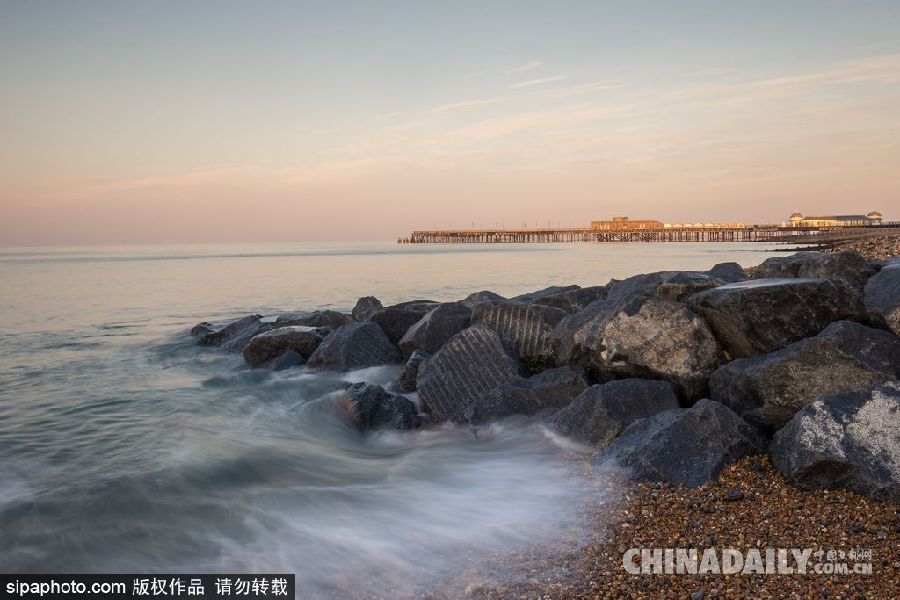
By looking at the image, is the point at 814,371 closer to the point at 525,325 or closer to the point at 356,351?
the point at 525,325

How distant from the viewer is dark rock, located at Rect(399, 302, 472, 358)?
9.48 m

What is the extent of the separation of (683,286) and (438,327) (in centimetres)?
360

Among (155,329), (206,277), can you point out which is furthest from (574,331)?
(206,277)

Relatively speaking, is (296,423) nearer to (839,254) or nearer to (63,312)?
(839,254)

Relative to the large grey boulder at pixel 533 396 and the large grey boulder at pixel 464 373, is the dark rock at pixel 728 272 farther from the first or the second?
the large grey boulder at pixel 464 373

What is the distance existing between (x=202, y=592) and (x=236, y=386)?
6564 millimetres

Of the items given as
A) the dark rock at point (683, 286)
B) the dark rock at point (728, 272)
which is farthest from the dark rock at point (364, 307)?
the dark rock at point (683, 286)

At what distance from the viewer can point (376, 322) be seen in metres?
11.1

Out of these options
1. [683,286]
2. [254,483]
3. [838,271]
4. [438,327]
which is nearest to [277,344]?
[438,327]

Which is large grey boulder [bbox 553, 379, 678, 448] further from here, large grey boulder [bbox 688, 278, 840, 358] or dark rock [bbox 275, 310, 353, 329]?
dark rock [bbox 275, 310, 353, 329]

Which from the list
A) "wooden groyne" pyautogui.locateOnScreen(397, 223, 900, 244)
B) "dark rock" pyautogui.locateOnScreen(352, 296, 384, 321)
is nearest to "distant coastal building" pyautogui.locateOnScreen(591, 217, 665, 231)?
"wooden groyne" pyautogui.locateOnScreen(397, 223, 900, 244)

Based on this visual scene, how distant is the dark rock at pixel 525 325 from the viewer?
316 inches

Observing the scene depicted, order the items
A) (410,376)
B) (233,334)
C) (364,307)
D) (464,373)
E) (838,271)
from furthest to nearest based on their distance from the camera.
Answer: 1. (233,334)
2. (364,307)
3. (410,376)
4. (464,373)
5. (838,271)

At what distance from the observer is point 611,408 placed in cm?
570
